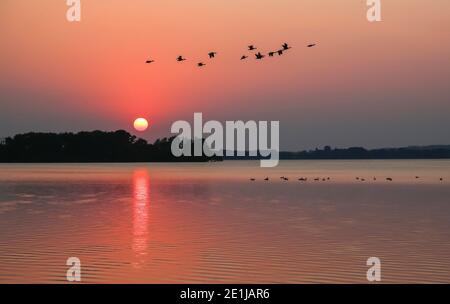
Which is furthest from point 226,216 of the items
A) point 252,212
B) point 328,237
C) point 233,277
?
point 233,277

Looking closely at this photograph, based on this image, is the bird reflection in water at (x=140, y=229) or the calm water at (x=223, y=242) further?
the bird reflection in water at (x=140, y=229)

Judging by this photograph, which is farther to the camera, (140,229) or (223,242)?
(140,229)

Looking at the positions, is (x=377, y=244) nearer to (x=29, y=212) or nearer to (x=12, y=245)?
(x=12, y=245)

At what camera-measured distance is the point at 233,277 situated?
25578 millimetres

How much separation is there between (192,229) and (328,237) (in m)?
8.34

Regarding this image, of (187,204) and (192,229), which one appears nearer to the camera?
(192,229)

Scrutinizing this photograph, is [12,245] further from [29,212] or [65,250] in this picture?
[29,212]

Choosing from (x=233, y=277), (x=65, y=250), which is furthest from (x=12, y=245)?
(x=233, y=277)

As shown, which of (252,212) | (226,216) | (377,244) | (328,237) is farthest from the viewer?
(252,212)

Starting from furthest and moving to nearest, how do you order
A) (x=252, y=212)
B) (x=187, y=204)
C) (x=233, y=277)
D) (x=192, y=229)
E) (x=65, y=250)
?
(x=187, y=204)
(x=252, y=212)
(x=192, y=229)
(x=65, y=250)
(x=233, y=277)

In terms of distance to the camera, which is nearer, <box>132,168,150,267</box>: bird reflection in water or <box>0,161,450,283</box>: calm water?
<box>0,161,450,283</box>: calm water
